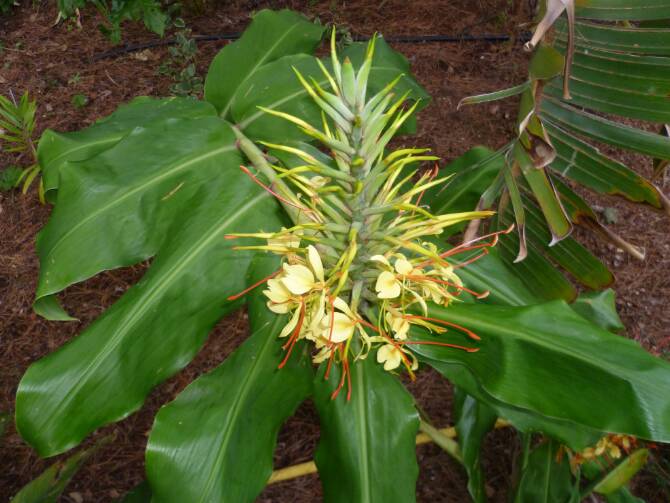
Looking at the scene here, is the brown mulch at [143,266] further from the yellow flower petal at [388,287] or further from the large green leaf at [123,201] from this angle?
the yellow flower petal at [388,287]

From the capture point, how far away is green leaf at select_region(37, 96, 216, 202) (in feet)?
5.72

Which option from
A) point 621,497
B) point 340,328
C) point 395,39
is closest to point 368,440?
point 340,328

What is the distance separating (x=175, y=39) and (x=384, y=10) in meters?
1.61

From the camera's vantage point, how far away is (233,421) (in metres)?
1.34

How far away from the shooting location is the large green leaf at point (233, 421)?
1271 mm

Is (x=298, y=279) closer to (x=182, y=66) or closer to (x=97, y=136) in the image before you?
(x=97, y=136)

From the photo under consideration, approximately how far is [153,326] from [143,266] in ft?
5.44

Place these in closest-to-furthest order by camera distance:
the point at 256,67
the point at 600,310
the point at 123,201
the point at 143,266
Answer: the point at 123,201
the point at 600,310
the point at 256,67
the point at 143,266

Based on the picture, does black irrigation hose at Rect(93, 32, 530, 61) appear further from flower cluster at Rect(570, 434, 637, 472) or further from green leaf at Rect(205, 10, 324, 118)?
flower cluster at Rect(570, 434, 637, 472)

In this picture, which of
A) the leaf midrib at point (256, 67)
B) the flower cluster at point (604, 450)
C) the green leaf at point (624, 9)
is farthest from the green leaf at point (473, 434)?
the leaf midrib at point (256, 67)

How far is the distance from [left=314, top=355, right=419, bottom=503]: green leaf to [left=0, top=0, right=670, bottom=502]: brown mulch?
114cm

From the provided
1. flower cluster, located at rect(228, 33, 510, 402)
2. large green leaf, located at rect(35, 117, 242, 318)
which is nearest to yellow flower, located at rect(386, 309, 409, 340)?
flower cluster, located at rect(228, 33, 510, 402)

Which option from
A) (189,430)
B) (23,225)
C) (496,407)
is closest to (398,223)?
(496,407)

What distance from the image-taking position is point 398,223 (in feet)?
3.75
